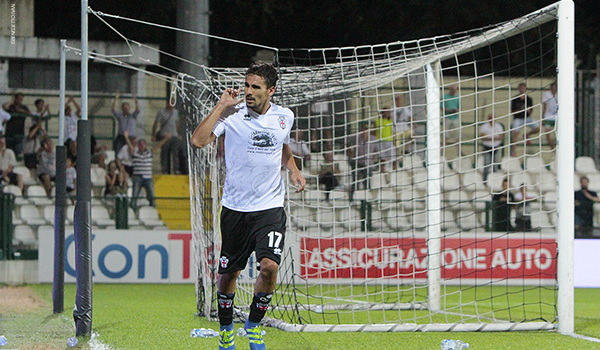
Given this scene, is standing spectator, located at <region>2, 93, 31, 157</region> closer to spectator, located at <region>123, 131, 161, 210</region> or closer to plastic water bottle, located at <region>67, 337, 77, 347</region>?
spectator, located at <region>123, 131, 161, 210</region>

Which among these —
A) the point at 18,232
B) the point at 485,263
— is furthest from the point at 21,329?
the point at 485,263

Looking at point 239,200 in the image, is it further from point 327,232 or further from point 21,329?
point 327,232

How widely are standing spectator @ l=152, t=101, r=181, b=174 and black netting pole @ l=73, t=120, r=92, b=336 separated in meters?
9.31

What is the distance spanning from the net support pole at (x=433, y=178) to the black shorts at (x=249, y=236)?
157 inches

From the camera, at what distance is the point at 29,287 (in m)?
13.7

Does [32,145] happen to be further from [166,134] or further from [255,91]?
[255,91]

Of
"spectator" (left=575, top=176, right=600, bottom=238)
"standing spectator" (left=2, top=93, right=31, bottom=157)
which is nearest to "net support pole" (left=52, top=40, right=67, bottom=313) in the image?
"standing spectator" (left=2, top=93, right=31, bottom=157)

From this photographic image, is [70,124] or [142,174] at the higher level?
[70,124]

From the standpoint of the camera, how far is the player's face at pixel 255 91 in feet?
20.9

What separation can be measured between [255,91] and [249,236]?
1014 millimetres

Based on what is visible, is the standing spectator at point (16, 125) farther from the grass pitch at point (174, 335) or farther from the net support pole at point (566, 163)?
the net support pole at point (566, 163)

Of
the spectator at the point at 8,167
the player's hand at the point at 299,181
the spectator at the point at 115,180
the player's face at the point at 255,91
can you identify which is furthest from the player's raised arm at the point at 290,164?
the spectator at the point at 8,167

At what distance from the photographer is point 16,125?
16.6m
